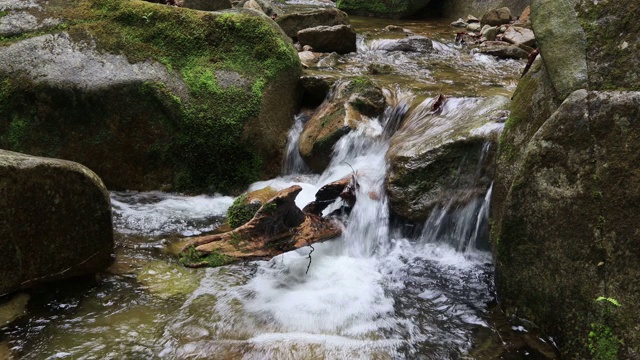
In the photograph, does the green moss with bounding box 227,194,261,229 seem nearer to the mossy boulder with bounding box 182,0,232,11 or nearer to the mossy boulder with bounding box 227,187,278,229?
the mossy boulder with bounding box 227,187,278,229

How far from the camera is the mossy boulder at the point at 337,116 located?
6309 millimetres

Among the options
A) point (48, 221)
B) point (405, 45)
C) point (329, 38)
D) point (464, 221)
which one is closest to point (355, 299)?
point (464, 221)

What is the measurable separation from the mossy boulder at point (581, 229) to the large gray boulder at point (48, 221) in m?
3.53

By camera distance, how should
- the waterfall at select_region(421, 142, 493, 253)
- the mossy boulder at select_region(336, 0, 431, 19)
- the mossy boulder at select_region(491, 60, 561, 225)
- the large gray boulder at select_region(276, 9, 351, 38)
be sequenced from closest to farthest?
the mossy boulder at select_region(491, 60, 561, 225)
the waterfall at select_region(421, 142, 493, 253)
the large gray boulder at select_region(276, 9, 351, 38)
the mossy boulder at select_region(336, 0, 431, 19)

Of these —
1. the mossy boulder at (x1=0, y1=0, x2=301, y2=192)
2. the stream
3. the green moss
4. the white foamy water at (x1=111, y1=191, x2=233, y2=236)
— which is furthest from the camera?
the mossy boulder at (x1=0, y1=0, x2=301, y2=192)

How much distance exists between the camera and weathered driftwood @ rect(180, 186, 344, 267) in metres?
4.13

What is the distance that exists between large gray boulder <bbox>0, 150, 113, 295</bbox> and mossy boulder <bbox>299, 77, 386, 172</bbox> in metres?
2.87

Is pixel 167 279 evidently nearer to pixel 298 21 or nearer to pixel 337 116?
pixel 337 116

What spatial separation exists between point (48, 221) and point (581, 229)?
13.5ft

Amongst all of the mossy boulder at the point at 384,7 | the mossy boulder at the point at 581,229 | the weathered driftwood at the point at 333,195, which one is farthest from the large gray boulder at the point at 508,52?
the mossy boulder at the point at 384,7

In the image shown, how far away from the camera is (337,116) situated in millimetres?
6461

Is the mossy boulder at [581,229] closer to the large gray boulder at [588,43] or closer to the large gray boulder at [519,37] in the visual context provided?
the large gray boulder at [588,43]

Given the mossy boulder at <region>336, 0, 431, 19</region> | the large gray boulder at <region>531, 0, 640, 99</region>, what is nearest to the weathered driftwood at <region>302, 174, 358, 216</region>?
the large gray boulder at <region>531, 0, 640, 99</region>

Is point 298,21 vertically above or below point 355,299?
above
